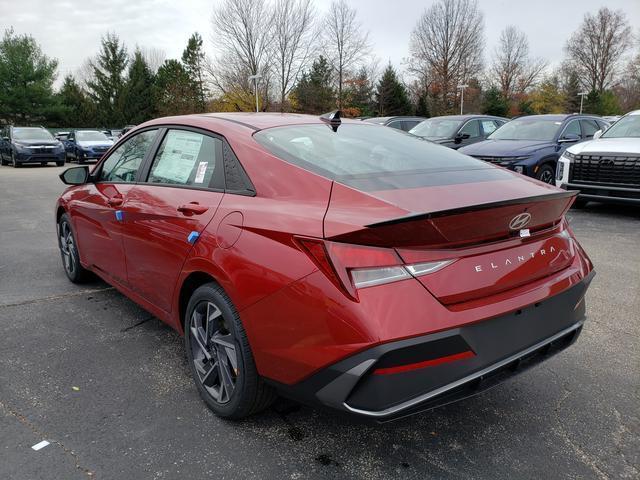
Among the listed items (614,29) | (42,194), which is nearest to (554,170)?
(42,194)

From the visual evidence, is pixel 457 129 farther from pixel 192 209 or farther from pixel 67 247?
pixel 192 209

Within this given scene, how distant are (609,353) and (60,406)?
333cm

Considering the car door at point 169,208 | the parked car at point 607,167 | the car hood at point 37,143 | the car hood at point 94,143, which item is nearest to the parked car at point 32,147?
the car hood at point 37,143

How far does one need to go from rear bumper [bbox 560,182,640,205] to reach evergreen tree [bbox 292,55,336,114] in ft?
129

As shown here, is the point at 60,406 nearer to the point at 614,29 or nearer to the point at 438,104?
the point at 438,104

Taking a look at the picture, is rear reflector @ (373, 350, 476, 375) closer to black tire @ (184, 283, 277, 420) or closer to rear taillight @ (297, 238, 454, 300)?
rear taillight @ (297, 238, 454, 300)

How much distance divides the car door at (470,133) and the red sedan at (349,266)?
9590 mm

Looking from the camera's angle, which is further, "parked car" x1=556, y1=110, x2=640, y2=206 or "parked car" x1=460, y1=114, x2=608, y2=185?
"parked car" x1=460, y1=114, x2=608, y2=185

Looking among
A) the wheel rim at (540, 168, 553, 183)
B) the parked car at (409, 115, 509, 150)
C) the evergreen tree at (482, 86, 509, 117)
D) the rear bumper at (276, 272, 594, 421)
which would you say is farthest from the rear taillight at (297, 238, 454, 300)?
the evergreen tree at (482, 86, 509, 117)

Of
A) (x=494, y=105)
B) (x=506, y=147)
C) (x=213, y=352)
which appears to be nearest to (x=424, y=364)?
(x=213, y=352)

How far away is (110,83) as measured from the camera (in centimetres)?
5753

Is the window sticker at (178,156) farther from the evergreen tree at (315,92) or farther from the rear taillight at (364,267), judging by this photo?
the evergreen tree at (315,92)

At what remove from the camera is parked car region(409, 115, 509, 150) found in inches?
477

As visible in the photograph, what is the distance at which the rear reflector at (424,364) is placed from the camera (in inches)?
72.8
